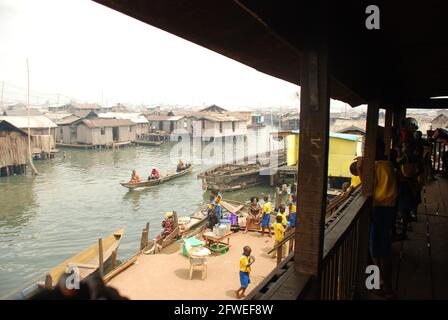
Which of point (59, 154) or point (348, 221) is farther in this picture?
point (59, 154)

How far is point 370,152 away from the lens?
3746mm

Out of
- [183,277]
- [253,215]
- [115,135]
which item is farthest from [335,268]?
[115,135]

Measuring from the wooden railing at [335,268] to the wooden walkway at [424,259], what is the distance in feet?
1.90

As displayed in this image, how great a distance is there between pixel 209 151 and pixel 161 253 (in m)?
38.2

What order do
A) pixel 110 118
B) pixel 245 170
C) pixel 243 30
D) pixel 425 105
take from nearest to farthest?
pixel 243 30
pixel 425 105
pixel 245 170
pixel 110 118

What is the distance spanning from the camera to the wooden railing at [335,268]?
1.84 meters

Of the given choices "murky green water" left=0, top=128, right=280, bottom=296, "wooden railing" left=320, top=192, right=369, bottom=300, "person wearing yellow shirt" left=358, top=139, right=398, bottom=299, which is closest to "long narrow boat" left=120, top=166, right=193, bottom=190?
"murky green water" left=0, top=128, right=280, bottom=296

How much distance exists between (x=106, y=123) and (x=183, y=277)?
136 ft

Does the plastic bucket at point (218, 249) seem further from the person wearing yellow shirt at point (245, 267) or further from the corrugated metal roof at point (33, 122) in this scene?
the corrugated metal roof at point (33, 122)

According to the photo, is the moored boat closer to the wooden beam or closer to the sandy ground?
the sandy ground

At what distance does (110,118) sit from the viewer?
4869 cm

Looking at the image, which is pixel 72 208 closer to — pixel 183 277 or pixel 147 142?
pixel 183 277
